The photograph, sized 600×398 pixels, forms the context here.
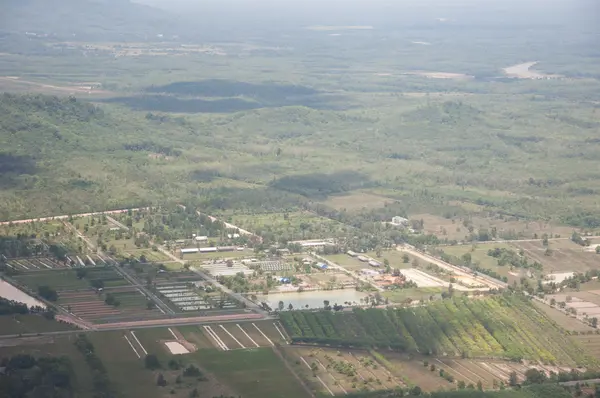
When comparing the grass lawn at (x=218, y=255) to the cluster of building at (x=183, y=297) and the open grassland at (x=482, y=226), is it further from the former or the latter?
the open grassland at (x=482, y=226)

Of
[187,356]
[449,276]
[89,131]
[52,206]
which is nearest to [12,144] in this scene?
[89,131]

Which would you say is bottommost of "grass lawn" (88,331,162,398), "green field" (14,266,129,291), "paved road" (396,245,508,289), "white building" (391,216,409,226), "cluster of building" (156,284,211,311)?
"white building" (391,216,409,226)

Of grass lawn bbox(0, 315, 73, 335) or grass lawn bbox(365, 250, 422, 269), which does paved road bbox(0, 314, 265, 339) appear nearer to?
grass lawn bbox(0, 315, 73, 335)

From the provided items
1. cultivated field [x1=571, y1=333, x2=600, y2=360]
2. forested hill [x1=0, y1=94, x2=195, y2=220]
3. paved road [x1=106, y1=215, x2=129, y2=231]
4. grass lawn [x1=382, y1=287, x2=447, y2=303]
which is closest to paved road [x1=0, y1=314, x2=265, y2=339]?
grass lawn [x1=382, y1=287, x2=447, y2=303]

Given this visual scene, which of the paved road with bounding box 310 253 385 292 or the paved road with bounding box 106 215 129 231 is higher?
the paved road with bounding box 106 215 129 231

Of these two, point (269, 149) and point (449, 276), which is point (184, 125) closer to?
point (269, 149)

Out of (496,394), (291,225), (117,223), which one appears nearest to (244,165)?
(291,225)

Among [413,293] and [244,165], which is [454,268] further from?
[244,165]
